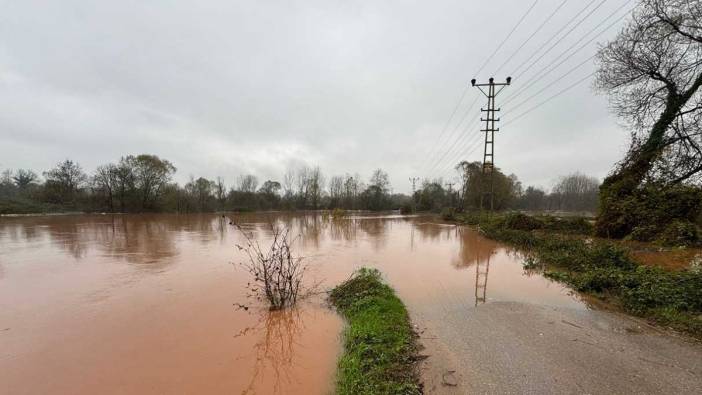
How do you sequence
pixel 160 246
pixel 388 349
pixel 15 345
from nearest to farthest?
pixel 388 349
pixel 15 345
pixel 160 246

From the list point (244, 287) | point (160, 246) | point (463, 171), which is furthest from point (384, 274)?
point (463, 171)

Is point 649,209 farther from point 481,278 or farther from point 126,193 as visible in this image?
point 126,193

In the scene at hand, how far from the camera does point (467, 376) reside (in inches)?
143

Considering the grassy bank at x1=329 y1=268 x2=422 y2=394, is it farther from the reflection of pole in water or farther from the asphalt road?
the reflection of pole in water

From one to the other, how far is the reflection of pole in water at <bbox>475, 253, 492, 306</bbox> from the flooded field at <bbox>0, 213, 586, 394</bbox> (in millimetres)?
29

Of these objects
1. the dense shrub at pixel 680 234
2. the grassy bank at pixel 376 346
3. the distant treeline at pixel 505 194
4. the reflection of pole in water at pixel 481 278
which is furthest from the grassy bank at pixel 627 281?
the distant treeline at pixel 505 194

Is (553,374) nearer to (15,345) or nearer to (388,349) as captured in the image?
(388,349)

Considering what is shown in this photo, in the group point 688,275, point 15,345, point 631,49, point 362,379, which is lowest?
point 15,345

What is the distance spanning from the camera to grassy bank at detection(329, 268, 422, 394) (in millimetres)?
3477

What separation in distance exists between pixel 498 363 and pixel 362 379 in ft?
5.97

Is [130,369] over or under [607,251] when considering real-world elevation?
under

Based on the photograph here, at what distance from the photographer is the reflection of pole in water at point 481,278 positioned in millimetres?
7146

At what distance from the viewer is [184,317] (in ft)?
20.2

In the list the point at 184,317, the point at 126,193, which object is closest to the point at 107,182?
the point at 126,193
